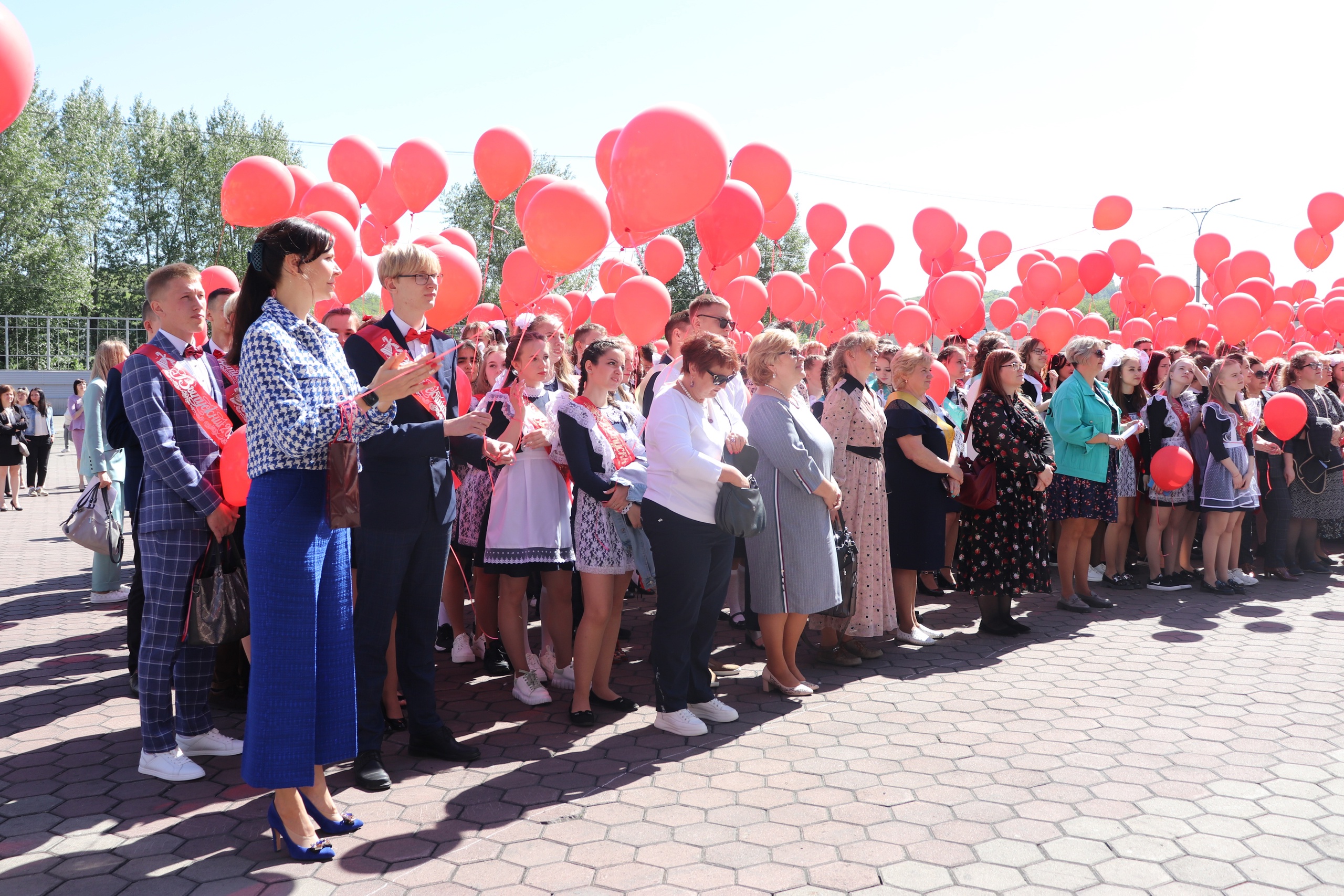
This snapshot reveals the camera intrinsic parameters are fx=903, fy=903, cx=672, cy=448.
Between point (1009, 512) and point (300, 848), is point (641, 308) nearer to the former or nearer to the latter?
point (1009, 512)

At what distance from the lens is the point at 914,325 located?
981cm

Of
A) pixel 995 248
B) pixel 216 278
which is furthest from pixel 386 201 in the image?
pixel 995 248

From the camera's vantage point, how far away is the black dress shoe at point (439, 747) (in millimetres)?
3719

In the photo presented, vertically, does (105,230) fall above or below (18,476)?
above

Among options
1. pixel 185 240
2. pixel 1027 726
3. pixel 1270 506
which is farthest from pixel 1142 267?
pixel 185 240

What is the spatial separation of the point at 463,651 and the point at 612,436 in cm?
183

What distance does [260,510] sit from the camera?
2.73m

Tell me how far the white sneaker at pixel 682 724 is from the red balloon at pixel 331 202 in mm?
5346

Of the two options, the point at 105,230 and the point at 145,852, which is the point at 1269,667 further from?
the point at 105,230

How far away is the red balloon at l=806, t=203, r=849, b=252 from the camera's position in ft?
34.0

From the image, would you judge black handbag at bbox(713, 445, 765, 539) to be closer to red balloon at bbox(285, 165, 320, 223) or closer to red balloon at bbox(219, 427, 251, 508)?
red balloon at bbox(219, 427, 251, 508)

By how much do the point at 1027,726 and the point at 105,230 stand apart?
4641 centimetres

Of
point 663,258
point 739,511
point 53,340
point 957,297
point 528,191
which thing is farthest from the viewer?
point 53,340

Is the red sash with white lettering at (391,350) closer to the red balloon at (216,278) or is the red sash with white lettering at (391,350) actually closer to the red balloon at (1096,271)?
the red balloon at (216,278)
